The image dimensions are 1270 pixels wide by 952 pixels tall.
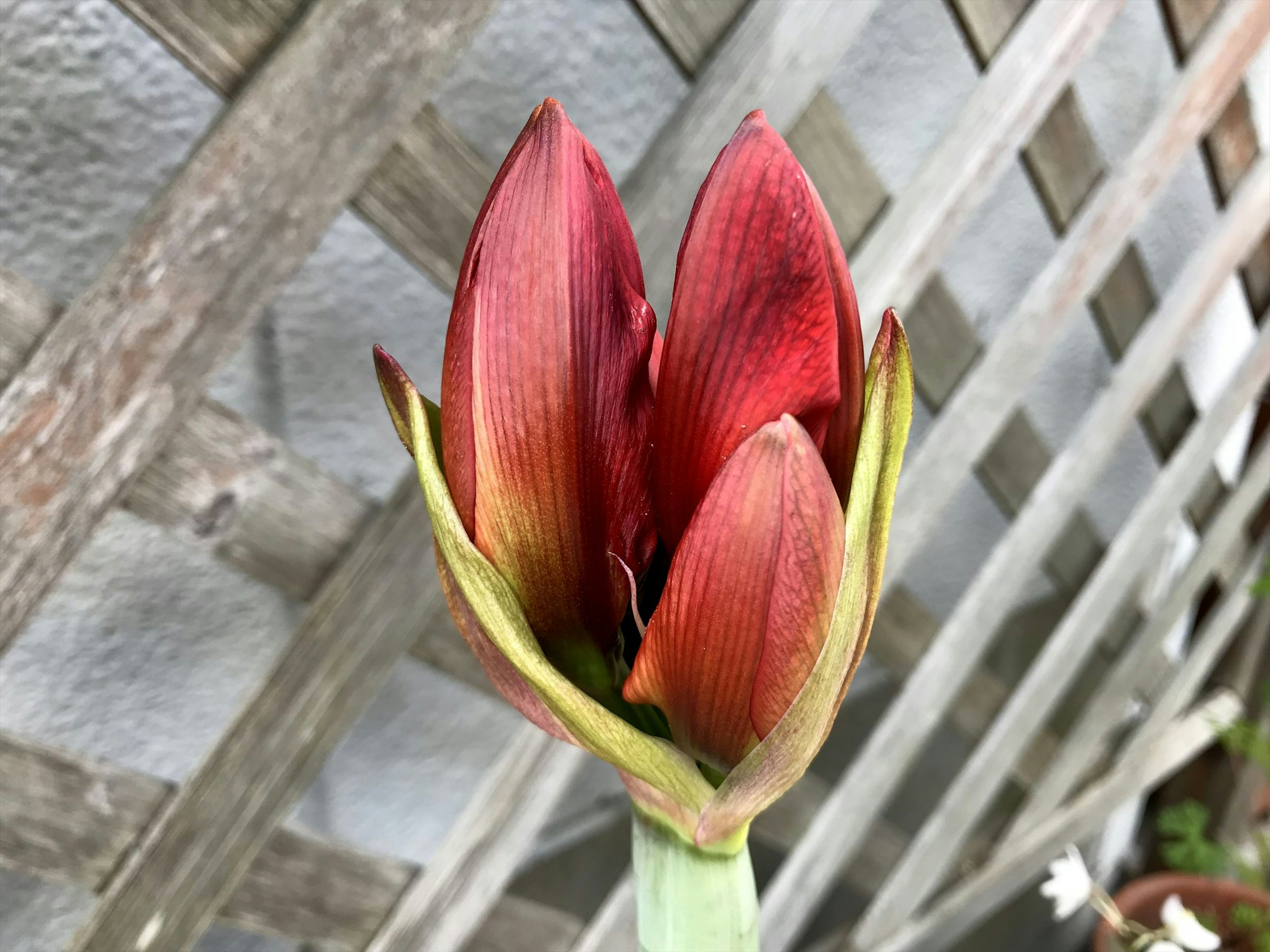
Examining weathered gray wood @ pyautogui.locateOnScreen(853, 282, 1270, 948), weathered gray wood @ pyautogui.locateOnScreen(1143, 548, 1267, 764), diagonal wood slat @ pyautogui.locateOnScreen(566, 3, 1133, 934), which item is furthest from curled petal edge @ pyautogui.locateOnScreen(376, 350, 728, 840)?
weathered gray wood @ pyautogui.locateOnScreen(1143, 548, 1267, 764)

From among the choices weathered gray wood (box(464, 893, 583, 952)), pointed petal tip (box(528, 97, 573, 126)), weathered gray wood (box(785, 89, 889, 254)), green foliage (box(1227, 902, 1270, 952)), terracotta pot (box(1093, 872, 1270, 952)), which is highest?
weathered gray wood (box(785, 89, 889, 254))

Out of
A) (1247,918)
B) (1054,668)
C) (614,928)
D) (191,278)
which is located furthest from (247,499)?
(1247,918)

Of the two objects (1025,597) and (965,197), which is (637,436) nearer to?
(965,197)

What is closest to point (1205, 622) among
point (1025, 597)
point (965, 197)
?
point (1025, 597)

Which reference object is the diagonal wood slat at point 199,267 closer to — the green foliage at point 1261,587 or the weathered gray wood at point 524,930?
the weathered gray wood at point 524,930

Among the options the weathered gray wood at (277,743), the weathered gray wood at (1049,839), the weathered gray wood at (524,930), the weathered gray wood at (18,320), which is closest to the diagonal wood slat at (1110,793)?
the weathered gray wood at (1049,839)

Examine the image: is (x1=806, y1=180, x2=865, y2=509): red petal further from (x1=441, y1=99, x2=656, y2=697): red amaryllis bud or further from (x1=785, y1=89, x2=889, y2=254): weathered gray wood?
(x1=785, y1=89, x2=889, y2=254): weathered gray wood
